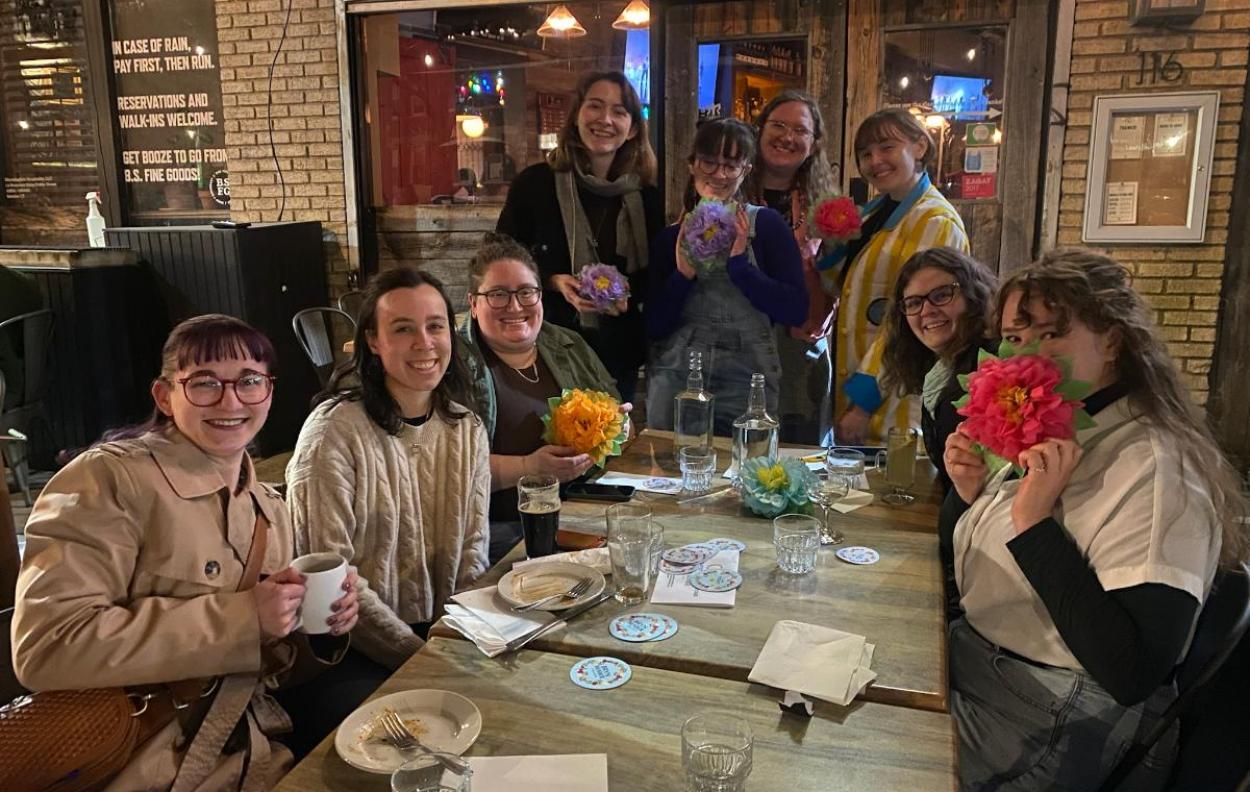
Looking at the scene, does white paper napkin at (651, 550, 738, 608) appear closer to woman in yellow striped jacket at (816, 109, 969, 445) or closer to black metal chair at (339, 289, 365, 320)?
woman in yellow striped jacket at (816, 109, 969, 445)

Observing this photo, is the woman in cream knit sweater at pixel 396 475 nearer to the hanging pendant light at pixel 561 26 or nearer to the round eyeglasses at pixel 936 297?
the round eyeglasses at pixel 936 297

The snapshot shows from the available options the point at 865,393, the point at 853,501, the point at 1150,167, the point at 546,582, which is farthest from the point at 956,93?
the point at 546,582

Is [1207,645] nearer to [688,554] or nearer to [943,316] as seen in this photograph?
[688,554]

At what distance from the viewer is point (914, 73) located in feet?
16.2

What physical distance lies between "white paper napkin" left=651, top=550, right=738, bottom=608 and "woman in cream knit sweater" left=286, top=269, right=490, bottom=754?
58cm

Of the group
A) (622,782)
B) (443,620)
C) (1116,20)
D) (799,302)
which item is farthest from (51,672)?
(1116,20)

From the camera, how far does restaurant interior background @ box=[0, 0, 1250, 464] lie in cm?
467

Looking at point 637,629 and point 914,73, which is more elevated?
point 914,73

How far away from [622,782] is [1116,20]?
15.7 ft

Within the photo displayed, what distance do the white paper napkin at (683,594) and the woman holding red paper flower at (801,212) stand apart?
5.66ft

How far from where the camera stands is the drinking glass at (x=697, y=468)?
7.80 ft

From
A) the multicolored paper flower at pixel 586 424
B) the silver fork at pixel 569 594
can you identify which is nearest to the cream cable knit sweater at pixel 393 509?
the multicolored paper flower at pixel 586 424

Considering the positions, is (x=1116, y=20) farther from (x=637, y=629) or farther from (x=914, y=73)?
(x=637, y=629)

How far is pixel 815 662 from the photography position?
59.1 inches
